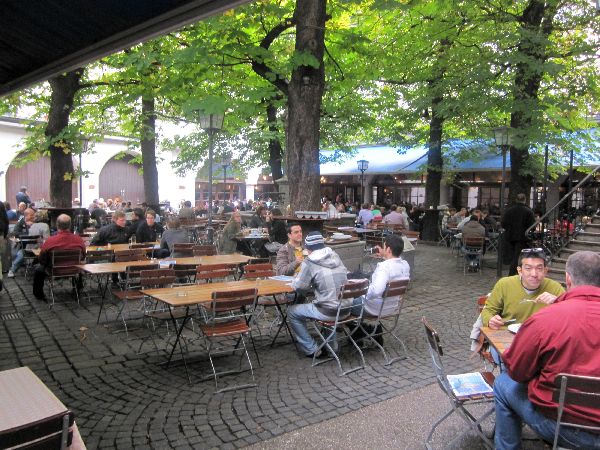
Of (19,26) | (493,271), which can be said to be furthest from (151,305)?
(493,271)

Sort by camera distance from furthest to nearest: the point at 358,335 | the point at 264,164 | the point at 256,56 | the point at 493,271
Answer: the point at 264,164 < the point at 493,271 < the point at 256,56 < the point at 358,335

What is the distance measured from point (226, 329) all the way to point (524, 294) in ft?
9.37

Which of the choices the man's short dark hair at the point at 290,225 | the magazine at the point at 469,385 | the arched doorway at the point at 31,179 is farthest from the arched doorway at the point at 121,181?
the magazine at the point at 469,385

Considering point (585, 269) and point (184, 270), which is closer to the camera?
point (585, 269)

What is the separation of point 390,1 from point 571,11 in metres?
8.33

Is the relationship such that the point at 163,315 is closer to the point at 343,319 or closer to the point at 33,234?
the point at 343,319

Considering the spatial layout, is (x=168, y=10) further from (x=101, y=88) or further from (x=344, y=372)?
(x=101, y=88)

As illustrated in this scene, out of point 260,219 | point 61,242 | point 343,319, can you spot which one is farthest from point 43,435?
point 260,219

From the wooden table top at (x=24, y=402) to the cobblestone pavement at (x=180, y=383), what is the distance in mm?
1392

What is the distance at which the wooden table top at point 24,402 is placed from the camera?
210 cm

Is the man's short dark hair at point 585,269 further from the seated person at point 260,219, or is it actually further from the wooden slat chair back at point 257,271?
the seated person at point 260,219

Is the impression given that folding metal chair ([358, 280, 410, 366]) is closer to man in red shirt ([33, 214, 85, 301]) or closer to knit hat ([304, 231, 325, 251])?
knit hat ([304, 231, 325, 251])

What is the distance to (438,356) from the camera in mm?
3430

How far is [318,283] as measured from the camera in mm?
5516
